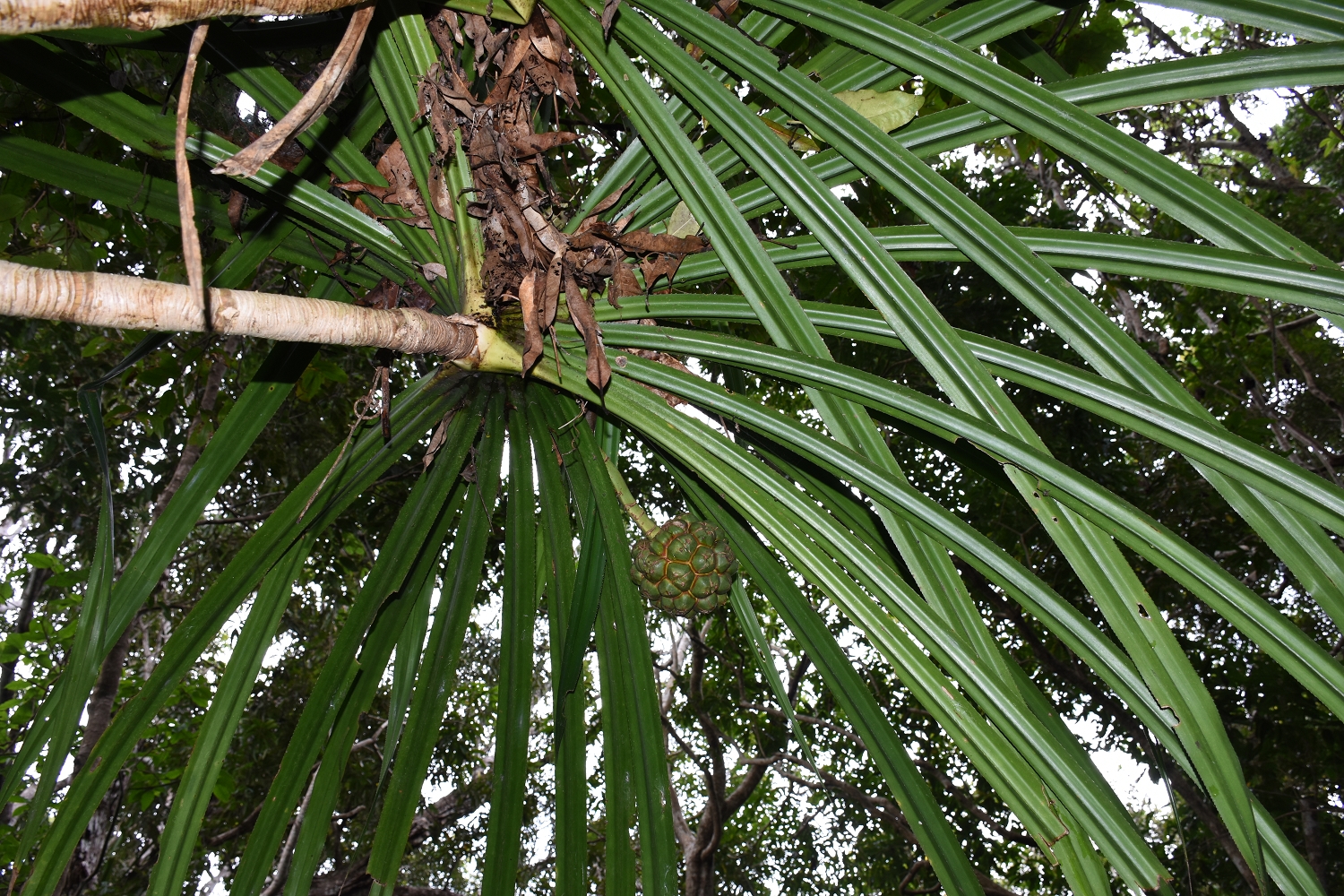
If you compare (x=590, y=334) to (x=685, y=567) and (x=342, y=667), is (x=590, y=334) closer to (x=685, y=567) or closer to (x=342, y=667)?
(x=685, y=567)

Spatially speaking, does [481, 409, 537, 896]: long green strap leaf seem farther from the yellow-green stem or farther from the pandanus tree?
the yellow-green stem

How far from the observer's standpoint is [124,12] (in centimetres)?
42

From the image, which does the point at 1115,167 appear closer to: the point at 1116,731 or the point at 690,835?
the point at 1116,731

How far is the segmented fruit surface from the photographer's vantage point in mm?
935

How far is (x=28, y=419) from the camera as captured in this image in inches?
122

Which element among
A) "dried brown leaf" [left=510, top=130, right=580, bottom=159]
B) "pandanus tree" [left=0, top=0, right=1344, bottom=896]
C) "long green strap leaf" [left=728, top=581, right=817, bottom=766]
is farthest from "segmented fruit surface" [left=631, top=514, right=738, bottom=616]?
"dried brown leaf" [left=510, top=130, right=580, bottom=159]

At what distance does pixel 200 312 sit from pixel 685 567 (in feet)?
1.91

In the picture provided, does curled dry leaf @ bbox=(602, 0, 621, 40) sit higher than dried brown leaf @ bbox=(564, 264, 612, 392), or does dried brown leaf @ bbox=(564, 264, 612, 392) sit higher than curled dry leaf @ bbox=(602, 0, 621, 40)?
curled dry leaf @ bbox=(602, 0, 621, 40)

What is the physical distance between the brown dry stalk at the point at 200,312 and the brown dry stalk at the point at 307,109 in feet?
0.27

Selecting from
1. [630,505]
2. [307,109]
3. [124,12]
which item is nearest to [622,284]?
[630,505]

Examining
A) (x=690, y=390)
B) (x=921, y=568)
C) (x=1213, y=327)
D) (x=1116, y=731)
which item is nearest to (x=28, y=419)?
(x=690, y=390)

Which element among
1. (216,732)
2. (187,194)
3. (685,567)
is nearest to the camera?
(187,194)

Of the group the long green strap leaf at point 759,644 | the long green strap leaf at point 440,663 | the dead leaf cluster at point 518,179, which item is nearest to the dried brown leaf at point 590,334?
the dead leaf cluster at point 518,179

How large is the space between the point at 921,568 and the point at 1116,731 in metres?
3.50
